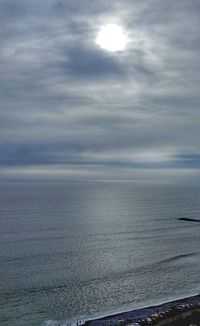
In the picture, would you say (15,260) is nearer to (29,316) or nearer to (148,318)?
(29,316)

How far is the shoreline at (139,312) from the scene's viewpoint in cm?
5016

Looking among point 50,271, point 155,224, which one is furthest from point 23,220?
point 50,271

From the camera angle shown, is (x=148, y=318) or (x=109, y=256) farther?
(x=109, y=256)

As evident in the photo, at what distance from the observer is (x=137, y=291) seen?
63.0 meters

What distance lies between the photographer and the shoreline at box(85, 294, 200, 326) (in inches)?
1975

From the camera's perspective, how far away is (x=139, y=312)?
54.6m

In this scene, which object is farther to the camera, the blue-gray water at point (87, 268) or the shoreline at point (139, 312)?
the blue-gray water at point (87, 268)

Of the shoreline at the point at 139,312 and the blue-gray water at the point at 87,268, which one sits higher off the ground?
the blue-gray water at the point at 87,268

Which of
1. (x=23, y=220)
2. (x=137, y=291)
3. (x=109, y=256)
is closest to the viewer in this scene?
(x=137, y=291)

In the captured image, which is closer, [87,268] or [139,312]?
[139,312]

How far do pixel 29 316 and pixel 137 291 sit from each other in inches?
754

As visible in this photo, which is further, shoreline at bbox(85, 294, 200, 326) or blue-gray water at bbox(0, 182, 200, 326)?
blue-gray water at bbox(0, 182, 200, 326)

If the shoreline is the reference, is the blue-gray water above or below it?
above

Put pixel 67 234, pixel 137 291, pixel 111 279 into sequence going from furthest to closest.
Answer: pixel 67 234, pixel 111 279, pixel 137 291
